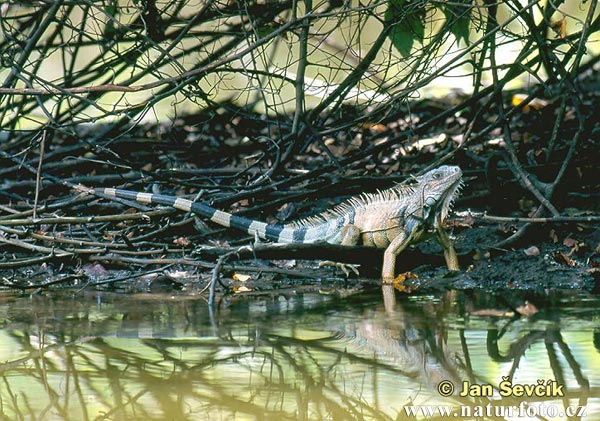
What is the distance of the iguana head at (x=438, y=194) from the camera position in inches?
238

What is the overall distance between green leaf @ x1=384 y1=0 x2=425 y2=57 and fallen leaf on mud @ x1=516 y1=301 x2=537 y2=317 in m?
1.75

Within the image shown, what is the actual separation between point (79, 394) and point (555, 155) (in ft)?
15.5

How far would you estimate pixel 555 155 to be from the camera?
6953 millimetres

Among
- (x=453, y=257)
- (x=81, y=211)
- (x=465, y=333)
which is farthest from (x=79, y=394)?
(x=81, y=211)

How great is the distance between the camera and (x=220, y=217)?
636 cm

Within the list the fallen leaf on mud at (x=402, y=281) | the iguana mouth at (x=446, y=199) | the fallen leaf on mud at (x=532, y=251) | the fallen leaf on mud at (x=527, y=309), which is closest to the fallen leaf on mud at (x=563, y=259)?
the fallen leaf on mud at (x=532, y=251)

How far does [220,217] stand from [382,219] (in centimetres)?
109

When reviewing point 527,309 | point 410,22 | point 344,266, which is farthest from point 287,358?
point 410,22

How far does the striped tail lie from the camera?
6.28 meters

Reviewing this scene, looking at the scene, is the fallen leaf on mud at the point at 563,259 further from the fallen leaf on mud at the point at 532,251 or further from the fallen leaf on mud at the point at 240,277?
the fallen leaf on mud at the point at 240,277

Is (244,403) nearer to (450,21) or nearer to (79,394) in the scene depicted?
(79,394)

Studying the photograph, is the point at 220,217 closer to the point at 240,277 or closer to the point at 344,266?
the point at 240,277

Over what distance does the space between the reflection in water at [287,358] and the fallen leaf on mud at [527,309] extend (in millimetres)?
60

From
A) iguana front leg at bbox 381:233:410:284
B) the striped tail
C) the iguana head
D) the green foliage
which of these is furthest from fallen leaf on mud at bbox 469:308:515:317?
the striped tail
